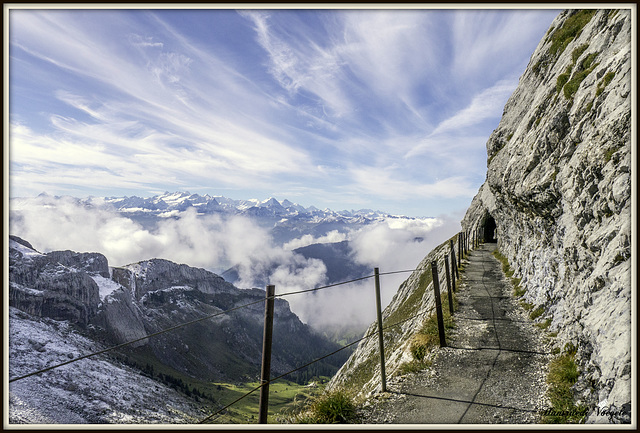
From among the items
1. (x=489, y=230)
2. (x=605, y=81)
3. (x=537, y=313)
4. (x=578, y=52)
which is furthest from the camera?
(x=489, y=230)

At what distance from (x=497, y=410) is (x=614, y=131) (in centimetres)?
994

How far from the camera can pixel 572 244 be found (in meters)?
13.1

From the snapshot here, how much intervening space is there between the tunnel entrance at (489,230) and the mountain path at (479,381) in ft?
172

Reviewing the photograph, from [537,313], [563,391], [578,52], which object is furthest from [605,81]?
[537,313]

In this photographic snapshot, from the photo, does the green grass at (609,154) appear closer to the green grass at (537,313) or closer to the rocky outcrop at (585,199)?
the rocky outcrop at (585,199)

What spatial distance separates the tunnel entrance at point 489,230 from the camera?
221 ft

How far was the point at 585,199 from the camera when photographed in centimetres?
1202

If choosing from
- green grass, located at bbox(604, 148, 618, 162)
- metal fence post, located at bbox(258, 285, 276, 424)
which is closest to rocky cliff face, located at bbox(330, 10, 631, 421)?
green grass, located at bbox(604, 148, 618, 162)

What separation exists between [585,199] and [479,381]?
8002 mm

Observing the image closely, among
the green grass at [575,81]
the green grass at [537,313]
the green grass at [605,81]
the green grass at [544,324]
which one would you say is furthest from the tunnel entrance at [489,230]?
the green grass at [605,81]

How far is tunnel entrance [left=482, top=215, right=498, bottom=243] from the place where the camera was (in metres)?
67.2

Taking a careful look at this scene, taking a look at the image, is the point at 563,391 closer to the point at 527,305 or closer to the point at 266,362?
the point at 266,362

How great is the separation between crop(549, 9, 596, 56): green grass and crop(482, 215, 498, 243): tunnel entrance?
4671 centimetres

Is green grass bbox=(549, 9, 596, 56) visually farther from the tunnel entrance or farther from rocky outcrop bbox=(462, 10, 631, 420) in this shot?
the tunnel entrance
